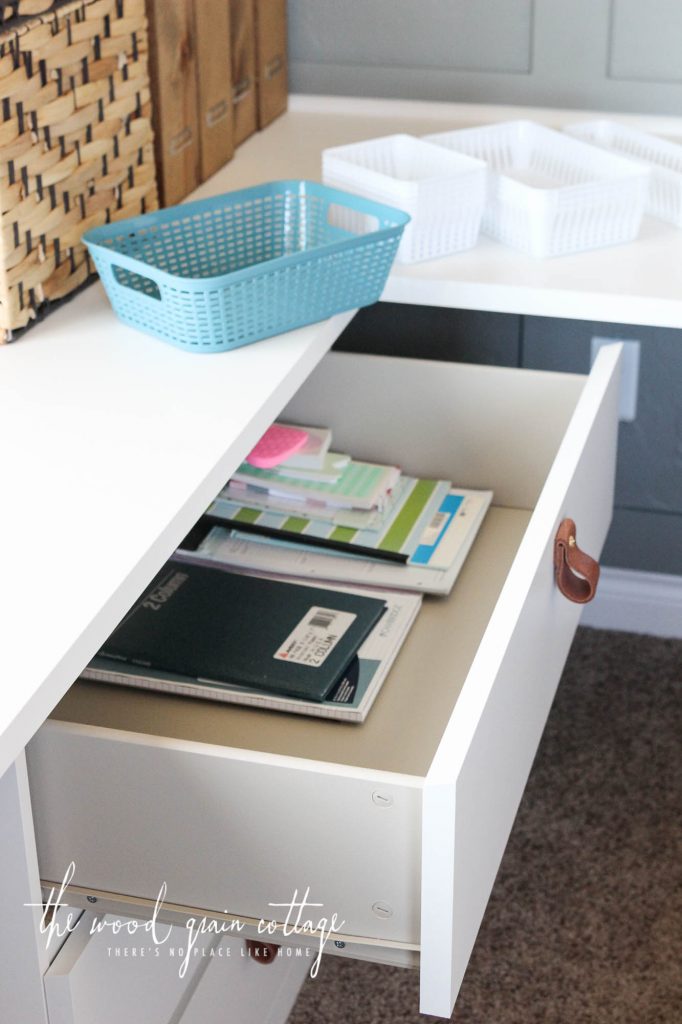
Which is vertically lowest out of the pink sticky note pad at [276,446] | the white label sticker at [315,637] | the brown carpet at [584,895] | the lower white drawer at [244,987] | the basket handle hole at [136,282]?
the brown carpet at [584,895]

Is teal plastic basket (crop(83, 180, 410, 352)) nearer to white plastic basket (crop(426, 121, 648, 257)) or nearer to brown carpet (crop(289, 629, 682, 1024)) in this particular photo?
white plastic basket (crop(426, 121, 648, 257))

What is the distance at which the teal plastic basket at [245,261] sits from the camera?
114cm

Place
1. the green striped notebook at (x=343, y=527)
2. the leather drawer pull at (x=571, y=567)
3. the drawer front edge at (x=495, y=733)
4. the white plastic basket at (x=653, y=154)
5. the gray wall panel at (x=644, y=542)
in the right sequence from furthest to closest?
the gray wall panel at (x=644, y=542), the white plastic basket at (x=653, y=154), the green striped notebook at (x=343, y=527), the leather drawer pull at (x=571, y=567), the drawer front edge at (x=495, y=733)

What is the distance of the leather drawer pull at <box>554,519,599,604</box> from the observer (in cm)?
103

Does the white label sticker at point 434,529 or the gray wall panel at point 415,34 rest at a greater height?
the gray wall panel at point 415,34

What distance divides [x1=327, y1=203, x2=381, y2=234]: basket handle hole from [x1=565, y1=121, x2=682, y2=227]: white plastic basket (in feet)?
1.06

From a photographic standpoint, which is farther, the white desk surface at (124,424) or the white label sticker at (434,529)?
the white label sticker at (434,529)

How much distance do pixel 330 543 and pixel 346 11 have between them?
0.87m

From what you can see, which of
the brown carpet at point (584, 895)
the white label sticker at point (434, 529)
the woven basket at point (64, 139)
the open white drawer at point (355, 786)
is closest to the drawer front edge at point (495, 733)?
the open white drawer at point (355, 786)

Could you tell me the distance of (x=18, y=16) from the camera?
1.09 m

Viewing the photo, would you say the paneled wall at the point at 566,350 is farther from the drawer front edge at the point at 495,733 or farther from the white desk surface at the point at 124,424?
the drawer front edge at the point at 495,733

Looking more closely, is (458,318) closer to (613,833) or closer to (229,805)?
(613,833)

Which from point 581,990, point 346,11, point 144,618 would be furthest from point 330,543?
point 346,11

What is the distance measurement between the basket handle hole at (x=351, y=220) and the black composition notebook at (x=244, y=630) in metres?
0.39
